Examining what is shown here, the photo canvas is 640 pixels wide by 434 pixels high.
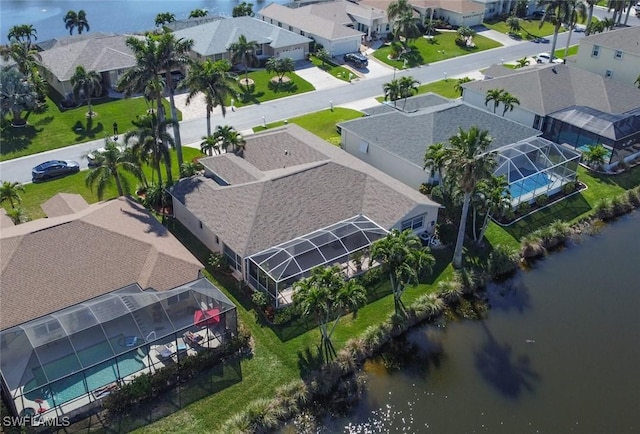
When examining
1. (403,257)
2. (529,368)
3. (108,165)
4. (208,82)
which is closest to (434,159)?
(403,257)

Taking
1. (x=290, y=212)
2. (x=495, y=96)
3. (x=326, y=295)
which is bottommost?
(x=290, y=212)

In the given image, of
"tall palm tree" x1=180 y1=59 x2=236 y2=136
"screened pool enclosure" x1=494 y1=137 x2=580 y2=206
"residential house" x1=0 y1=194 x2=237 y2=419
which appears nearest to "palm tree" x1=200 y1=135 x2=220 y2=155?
"tall palm tree" x1=180 y1=59 x2=236 y2=136

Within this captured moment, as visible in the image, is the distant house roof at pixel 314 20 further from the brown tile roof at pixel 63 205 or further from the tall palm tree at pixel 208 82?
the brown tile roof at pixel 63 205

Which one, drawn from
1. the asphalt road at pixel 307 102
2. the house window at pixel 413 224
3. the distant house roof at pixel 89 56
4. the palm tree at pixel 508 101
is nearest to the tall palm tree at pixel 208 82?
the asphalt road at pixel 307 102

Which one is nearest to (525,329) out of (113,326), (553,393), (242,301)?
(553,393)

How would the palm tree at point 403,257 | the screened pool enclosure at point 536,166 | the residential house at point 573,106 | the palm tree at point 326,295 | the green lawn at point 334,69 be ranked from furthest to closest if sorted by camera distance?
the green lawn at point 334,69, the residential house at point 573,106, the screened pool enclosure at point 536,166, the palm tree at point 403,257, the palm tree at point 326,295

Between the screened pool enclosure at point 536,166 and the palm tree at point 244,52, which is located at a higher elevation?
the palm tree at point 244,52

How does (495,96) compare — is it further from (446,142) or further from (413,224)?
(413,224)

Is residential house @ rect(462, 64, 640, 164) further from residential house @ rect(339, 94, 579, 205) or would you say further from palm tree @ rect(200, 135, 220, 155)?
palm tree @ rect(200, 135, 220, 155)
